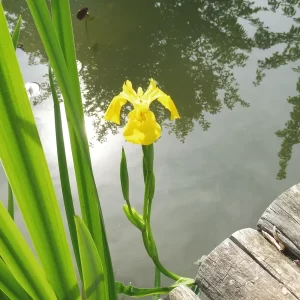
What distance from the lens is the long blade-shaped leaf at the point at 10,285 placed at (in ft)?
1.85

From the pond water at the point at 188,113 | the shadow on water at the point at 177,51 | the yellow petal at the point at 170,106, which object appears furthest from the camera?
the shadow on water at the point at 177,51

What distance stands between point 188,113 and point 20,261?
200cm

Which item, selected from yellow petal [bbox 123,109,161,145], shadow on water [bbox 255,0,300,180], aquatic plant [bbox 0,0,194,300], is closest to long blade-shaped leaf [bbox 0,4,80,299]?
aquatic plant [bbox 0,0,194,300]

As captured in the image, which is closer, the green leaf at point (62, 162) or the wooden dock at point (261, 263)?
the green leaf at point (62, 162)

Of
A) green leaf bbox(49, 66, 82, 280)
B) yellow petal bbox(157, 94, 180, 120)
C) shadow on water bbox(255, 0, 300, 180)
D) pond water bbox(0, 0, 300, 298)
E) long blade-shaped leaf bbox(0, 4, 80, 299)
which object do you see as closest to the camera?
long blade-shaped leaf bbox(0, 4, 80, 299)

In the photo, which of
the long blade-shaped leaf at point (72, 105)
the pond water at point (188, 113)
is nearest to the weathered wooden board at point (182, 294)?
the long blade-shaped leaf at point (72, 105)

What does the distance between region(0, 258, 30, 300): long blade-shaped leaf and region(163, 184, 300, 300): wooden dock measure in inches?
13.1

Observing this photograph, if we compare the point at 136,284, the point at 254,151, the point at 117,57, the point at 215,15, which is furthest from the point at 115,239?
the point at 215,15

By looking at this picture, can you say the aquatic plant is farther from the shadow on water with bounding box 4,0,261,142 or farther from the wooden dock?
the shadow on water with bounding box 4,0,261,142

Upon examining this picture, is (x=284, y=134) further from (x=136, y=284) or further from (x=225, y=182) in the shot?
(x=136, y=284)

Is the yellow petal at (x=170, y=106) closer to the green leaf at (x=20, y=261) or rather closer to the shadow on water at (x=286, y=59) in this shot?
the green leaf at (x=20, y=261)

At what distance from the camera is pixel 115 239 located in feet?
5.83

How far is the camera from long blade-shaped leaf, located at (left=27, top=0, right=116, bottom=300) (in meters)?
0.48

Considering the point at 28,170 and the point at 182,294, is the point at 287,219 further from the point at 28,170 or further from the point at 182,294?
the point at 28,170
